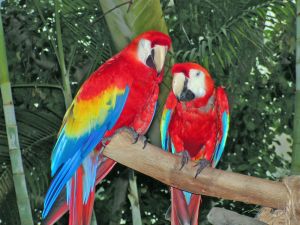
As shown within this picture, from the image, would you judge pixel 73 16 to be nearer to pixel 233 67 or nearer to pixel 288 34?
pixel 233 67

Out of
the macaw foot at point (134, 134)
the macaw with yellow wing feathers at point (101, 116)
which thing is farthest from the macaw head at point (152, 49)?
the macaw foot at point (134, 134)

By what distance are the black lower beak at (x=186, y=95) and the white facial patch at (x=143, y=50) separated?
0.12 m

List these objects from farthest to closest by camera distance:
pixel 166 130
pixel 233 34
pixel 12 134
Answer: pixel 233 34
pixel 166 130
pixel 12 134

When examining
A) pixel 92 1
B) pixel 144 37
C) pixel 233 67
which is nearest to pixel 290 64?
pixel 233 67

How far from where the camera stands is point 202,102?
1.69 m

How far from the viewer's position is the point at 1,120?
2305 millimetres

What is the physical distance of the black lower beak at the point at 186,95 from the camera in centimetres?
158

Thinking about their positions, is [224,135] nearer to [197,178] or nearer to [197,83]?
[197,83]

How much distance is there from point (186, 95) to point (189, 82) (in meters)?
0.04

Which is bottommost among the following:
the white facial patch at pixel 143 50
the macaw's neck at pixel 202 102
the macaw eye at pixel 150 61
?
the macaw's neck at pixel 202 102

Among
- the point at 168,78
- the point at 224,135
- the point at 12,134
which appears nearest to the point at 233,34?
the point at 168,78

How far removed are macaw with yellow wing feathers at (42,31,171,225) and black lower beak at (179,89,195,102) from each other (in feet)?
0.22

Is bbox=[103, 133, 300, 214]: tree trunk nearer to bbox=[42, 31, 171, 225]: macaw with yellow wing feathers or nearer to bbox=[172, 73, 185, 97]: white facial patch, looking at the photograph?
bbox=[42, 31, 171, 225]: macaw with yellow wing feathers

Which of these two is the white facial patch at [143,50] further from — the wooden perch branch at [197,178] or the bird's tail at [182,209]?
the bird's tail at [182,209]
